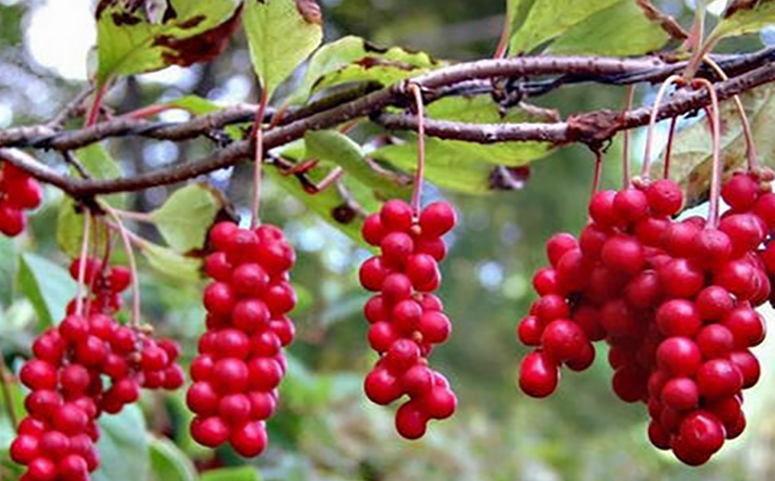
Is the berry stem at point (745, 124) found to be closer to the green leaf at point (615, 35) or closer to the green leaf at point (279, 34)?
the green leaf at point (615, 35)

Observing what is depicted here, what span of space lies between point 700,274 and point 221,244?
12.6 inches

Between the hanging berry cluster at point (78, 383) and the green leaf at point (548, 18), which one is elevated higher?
the green leaf at point (548, 18)

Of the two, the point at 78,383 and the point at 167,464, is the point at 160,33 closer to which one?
the point at 78,383

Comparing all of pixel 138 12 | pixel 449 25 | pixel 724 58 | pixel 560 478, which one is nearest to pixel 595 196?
pixel 724 58

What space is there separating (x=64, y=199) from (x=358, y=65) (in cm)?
38

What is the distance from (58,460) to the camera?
0.75 metres

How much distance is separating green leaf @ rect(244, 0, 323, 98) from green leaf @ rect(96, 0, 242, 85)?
0.21 feet

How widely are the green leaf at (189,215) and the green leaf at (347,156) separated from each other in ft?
0.44

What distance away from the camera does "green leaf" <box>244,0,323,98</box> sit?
0.71 metres

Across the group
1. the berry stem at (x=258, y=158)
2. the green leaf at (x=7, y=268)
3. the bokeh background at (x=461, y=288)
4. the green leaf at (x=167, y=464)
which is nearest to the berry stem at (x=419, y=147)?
the berry stem at (x=258, y=158)

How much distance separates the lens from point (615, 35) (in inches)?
31.2

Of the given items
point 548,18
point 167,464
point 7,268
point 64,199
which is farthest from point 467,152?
point 167,464

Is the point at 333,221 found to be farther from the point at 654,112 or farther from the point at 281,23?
the point at 654,112

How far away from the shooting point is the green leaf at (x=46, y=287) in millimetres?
1131
